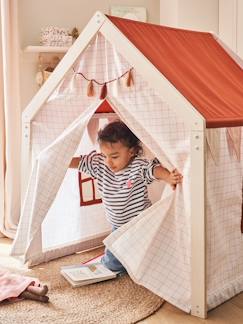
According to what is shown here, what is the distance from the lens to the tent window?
8.39 feet

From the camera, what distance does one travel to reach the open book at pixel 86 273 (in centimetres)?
204

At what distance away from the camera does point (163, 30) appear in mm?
2092

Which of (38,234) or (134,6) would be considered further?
(134,6)

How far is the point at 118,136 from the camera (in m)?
2.24

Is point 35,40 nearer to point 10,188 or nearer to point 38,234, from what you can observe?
point 10,188

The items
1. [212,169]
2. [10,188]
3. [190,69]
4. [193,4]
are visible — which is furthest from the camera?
[193,4]

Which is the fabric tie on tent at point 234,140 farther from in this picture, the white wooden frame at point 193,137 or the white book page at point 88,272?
the white book page at point 88,272

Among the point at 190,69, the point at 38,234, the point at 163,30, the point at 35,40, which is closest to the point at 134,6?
the point at 35,40

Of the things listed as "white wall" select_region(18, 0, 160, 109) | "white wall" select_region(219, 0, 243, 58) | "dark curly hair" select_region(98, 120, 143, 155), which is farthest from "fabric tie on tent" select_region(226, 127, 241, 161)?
"white wall" select_region(18, 0, 160, 109)

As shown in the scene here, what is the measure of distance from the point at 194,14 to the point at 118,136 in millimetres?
1474

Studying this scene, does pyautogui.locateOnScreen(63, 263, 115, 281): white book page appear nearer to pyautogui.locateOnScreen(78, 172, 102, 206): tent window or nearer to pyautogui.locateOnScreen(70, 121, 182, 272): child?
pyautogui.locateOnScreen(70, 121, 182, 272): child

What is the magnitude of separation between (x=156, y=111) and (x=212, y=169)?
327 mm

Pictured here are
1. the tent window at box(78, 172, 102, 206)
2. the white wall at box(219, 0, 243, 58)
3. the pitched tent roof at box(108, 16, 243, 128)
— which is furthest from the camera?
the white wall at box(219, 0, 243, 58)

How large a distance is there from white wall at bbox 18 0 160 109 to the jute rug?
1.49 meters
